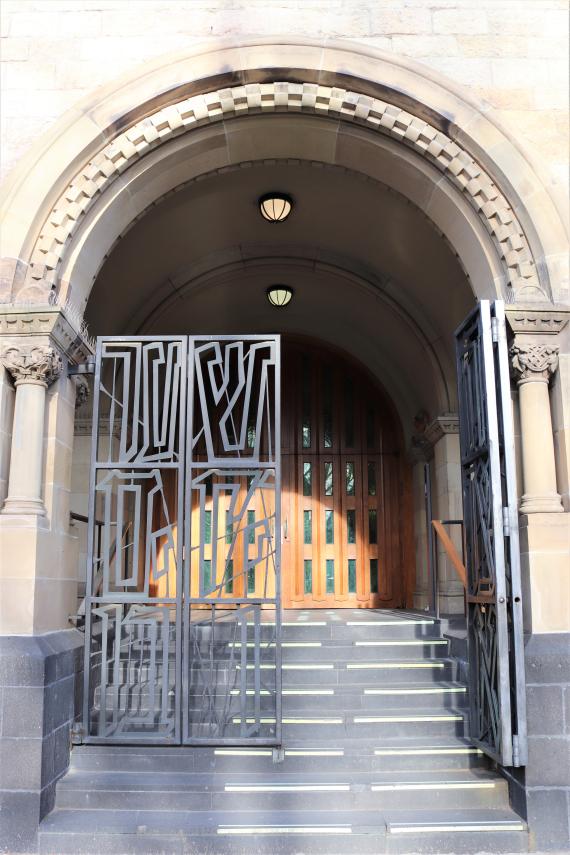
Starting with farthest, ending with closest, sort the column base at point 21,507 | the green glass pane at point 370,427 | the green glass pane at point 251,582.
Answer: the green glass pane at point 370,427 < the green glass pane at point 251,582 < the column base at point 21,507

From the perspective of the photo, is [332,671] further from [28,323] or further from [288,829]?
[28,323]

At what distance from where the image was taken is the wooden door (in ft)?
30.2

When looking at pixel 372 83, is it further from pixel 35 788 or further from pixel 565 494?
pixel 35 788

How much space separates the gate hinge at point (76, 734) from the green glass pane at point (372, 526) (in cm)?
503

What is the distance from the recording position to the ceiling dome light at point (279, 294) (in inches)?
336

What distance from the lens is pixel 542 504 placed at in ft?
15.4

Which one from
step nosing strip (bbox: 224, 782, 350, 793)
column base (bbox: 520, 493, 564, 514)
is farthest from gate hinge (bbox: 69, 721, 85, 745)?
column base (bbox: 520, 493, 564, 514)

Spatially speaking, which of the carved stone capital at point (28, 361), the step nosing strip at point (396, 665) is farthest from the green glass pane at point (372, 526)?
the carved stone capital at point (28, 361)

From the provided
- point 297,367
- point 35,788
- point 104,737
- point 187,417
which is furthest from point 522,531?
point 297,367

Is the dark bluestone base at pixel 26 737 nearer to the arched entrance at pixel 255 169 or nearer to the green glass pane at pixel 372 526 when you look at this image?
the arched entrance at pixel 255 169

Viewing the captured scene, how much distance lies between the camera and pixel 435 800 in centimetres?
454

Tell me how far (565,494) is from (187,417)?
8.21ft

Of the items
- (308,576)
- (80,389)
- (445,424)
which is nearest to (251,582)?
(308,576)

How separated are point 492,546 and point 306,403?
513 cm
